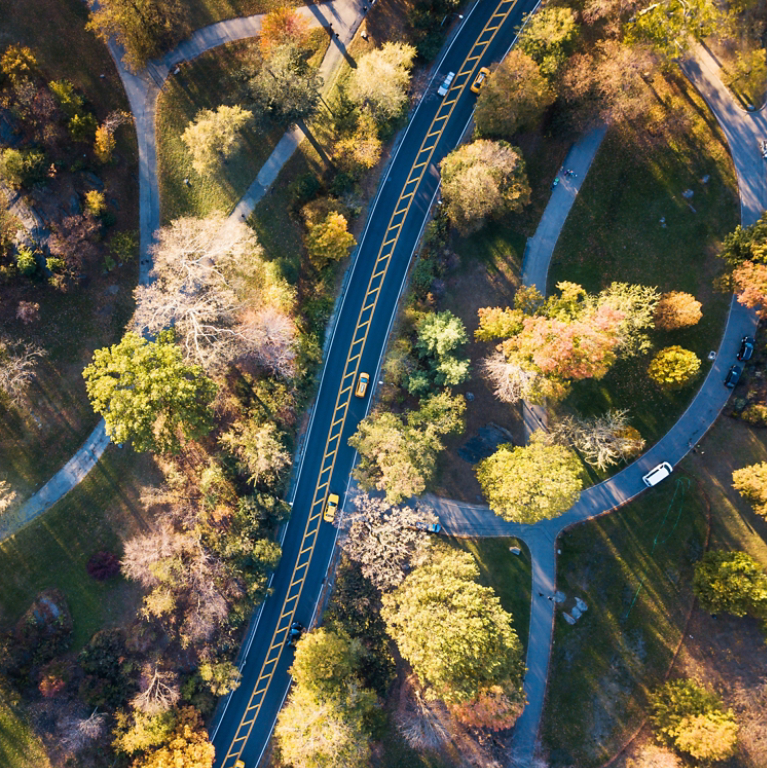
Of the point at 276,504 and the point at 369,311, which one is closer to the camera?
the point at 276,504

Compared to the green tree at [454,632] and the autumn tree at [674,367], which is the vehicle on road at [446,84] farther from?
the green tree at [454,632]

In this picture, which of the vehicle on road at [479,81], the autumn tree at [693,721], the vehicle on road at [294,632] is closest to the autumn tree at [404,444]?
the vehicle on road at [294,632]

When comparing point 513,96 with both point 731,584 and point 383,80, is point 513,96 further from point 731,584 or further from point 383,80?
point 731,584

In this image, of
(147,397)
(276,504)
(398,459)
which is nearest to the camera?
(147,397)

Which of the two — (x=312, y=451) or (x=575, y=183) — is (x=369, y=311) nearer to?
(x=312, y=451)

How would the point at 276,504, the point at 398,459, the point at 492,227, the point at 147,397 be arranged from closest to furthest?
the point at 147,397 → the point at 398,459 → the point at 276,504 → the point at 492,227

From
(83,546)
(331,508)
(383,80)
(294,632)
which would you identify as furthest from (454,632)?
(383,80)

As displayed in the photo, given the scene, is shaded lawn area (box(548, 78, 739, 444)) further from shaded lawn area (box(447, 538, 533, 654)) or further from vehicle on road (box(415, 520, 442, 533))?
vehicle on road (box(415, 520, 442, 533))

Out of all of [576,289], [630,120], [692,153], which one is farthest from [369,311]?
[692,153]
